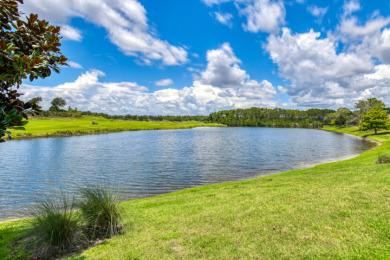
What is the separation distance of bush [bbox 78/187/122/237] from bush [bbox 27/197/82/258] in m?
0.77

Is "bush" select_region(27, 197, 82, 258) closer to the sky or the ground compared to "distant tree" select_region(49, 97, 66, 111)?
closer to the ground

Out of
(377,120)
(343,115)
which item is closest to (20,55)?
(377,120)

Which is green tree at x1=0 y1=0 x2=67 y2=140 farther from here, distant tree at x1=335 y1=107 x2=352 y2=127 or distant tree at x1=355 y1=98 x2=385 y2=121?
distant tree at x1=335 y1=107 x2=352 y2=127

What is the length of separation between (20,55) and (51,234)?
6845 mm

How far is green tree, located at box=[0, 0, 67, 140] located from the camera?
3.53 meters

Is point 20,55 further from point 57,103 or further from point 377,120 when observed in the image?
point 57,103

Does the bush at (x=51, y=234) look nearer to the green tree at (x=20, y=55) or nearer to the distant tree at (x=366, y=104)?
the green tree at (x=20, y=55)

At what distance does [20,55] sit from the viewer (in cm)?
391

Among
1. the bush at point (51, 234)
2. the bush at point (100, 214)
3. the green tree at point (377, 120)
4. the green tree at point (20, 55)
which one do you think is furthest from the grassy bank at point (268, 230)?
the green tree at point (377, 120)

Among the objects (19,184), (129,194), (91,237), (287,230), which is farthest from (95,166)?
(287,230)

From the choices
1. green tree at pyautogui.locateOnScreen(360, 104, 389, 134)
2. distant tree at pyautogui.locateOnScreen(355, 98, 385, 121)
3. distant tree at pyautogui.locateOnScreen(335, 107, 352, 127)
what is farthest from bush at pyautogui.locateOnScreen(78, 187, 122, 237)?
distant tree at pyautogui.locateOnScreen(335, 107, 352, 127)

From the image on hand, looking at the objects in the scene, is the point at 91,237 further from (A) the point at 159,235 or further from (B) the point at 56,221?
(A) the point at 159,235

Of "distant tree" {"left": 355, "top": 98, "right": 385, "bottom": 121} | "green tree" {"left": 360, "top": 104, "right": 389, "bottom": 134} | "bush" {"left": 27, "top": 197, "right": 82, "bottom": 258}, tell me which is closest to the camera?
"bush" {"left": 27, "top": 197, "right": 82, "bottom": 258}

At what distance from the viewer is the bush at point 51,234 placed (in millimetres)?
7328
